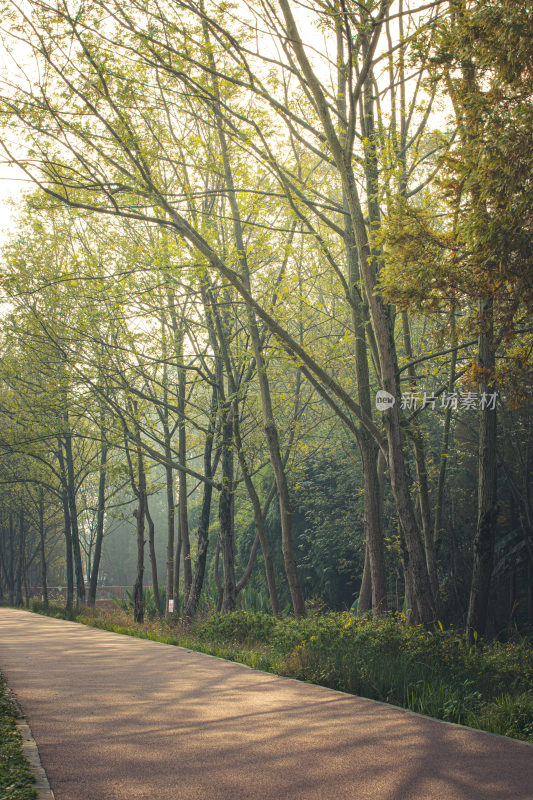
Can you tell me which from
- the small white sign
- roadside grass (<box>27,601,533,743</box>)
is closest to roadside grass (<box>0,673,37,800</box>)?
roadside grass (<box>27,601,533,743</box>)

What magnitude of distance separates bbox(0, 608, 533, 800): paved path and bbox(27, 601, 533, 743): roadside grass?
29 centimetres

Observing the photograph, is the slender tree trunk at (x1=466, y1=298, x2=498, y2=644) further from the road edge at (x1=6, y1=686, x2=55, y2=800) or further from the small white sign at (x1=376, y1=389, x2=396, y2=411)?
the road edge at (x1=6, y1=686, x2=55, y2=800)

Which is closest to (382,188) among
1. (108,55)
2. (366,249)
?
(366,249)

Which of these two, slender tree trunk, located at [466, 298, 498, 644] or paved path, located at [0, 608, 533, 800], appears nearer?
paved path, located at [0, 608, 533, 800]

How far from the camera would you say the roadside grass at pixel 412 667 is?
597 cm

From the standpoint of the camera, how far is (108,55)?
9.67 meters

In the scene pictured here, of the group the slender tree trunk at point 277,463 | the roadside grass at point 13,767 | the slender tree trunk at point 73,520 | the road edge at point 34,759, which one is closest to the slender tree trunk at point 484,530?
the slender tree trunk at point 277,463

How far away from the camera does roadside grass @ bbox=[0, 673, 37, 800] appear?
3.55 m

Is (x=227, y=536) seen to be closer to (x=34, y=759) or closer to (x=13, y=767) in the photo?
(x=34, y=759)

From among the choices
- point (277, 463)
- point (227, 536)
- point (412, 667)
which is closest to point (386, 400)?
point (412, 667)

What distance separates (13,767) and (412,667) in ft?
14.7

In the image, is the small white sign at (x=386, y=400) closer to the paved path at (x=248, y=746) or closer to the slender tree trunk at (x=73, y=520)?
the paved path at (x=248, y=746)

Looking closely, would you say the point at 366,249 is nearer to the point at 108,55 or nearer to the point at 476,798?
the point at 108,55

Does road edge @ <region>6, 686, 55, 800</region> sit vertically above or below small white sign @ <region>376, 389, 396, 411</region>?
below
